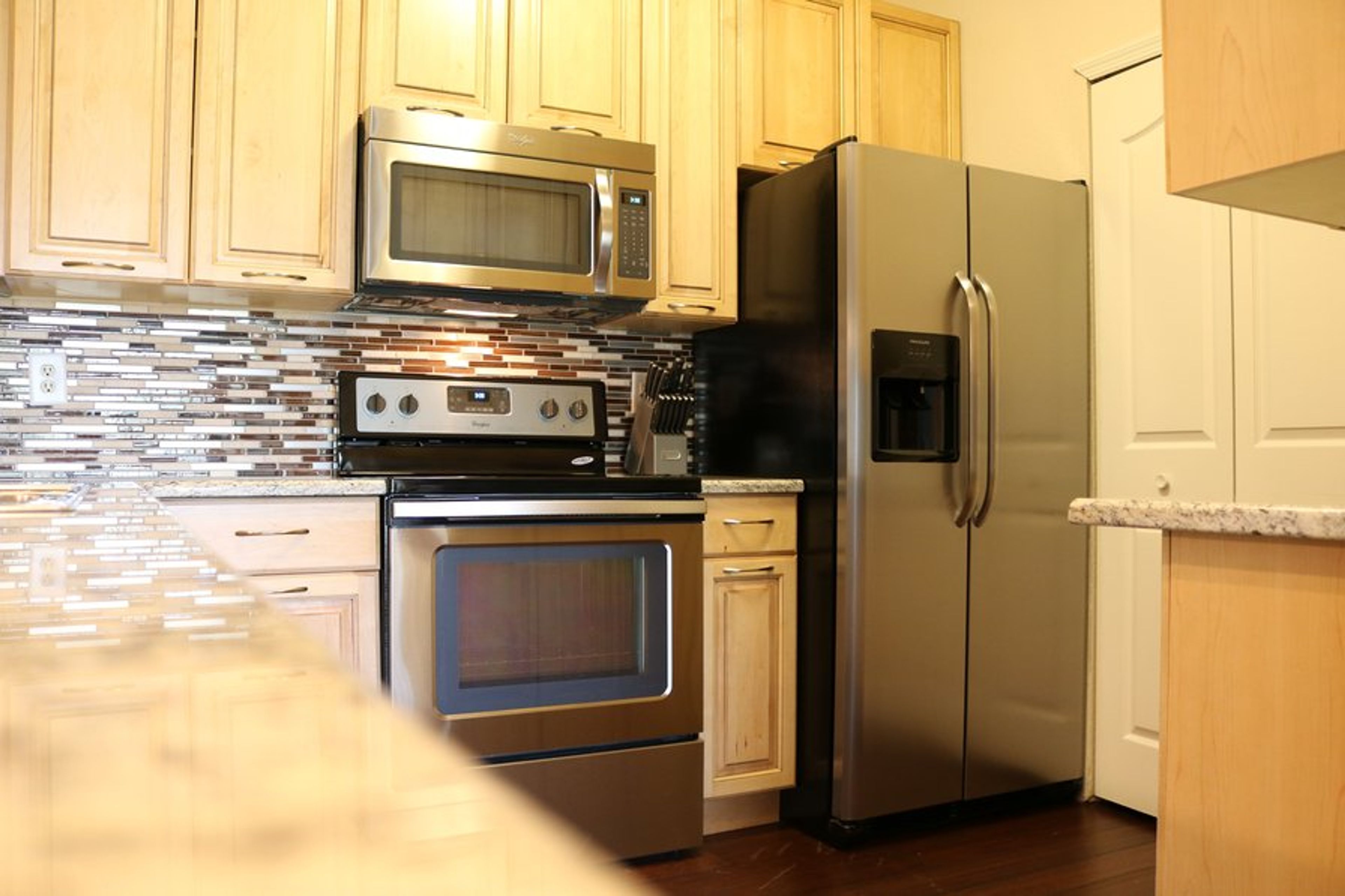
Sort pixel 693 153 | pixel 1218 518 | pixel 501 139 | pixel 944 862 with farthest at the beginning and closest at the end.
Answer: pixel 693 153 → pixel 501 139 → pixel 944 862 → pixel 1218 518

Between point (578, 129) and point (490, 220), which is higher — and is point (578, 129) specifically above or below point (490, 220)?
above

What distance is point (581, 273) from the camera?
114 inches

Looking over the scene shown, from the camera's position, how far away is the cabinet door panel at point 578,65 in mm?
2951

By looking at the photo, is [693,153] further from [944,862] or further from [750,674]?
[944,862]

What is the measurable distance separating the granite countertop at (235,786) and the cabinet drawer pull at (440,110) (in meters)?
2.61

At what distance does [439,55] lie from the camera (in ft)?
9.33

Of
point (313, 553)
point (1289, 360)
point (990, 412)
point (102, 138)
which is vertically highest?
point (102, 138)

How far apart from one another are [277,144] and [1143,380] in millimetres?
2338

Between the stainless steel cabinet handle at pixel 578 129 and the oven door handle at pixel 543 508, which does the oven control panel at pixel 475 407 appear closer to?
the oven door handle at pixel 543 508

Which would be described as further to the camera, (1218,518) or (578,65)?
(578,65)

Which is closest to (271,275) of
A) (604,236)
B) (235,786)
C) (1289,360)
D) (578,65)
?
(604,236)

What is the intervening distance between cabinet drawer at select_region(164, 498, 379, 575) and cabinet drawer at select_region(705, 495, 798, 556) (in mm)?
850

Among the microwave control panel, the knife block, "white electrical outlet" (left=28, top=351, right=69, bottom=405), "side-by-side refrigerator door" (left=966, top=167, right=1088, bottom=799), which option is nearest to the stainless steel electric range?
the knife block

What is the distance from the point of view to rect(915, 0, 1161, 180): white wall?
3170 mm
